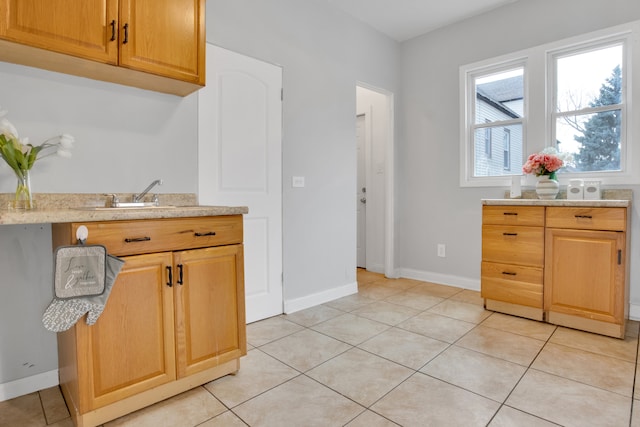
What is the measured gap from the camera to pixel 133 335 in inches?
61.9

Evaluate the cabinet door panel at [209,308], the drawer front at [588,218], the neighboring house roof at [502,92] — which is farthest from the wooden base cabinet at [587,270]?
the cabinet door panel at [209,308]

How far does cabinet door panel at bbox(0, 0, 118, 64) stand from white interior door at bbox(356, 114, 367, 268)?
3.24 m

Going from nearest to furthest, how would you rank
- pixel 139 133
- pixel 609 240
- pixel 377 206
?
pixel 139 133
pixel 609 240
pixel 377 206

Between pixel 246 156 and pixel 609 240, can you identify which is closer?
pixel 609 240

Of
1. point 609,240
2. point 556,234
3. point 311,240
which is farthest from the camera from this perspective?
point 311,240

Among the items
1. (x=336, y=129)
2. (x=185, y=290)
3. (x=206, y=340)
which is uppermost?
(x=336, y=129)

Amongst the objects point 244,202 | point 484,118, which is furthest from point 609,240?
point 244,202

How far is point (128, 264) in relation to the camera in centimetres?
155

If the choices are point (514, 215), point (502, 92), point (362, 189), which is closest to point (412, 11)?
point (502, 92)

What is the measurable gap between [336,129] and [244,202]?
1.25m

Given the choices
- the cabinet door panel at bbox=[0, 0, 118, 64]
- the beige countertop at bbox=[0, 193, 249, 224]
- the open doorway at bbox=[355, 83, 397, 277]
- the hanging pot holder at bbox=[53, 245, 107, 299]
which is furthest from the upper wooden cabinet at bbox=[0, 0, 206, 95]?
the open doorway at bbox=[355, 83, 397, 277]

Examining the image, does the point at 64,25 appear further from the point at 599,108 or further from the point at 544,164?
the point at 599,108

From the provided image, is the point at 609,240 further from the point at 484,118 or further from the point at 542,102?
the point at 484,118

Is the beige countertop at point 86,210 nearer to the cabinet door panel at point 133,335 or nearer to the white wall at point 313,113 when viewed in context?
the cabinet door panel at point 133,335
